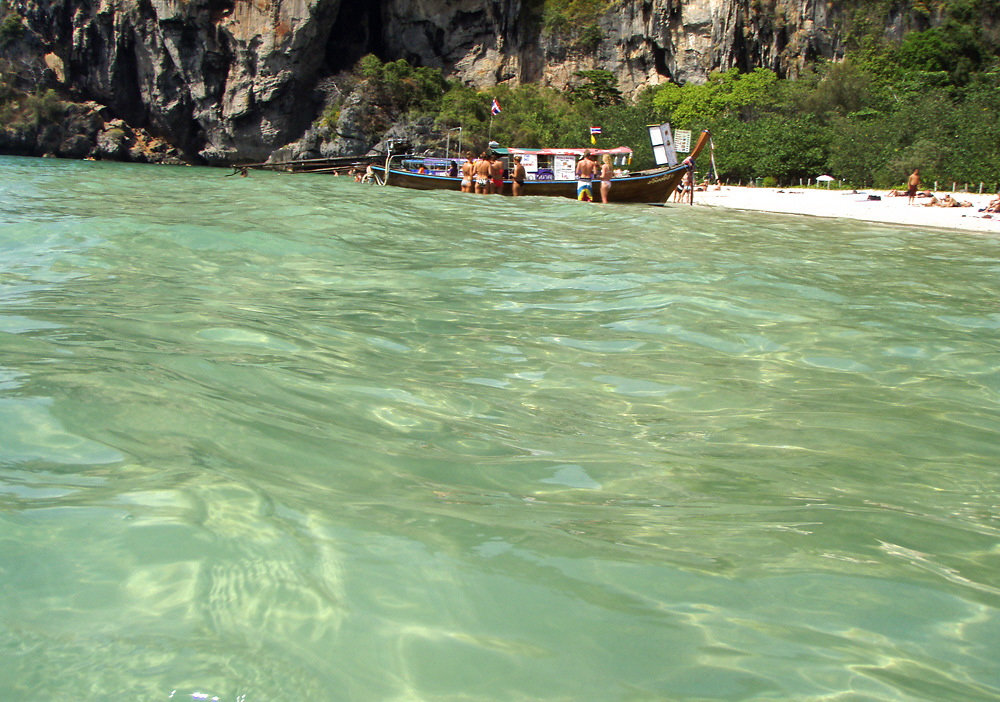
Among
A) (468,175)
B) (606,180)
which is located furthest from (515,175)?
(606,180)

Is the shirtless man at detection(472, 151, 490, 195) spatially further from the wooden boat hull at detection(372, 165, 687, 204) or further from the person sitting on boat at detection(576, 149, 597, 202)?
the person sitting on boat at detection(576, 149, 597, 202)

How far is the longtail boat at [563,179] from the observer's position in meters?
16.3

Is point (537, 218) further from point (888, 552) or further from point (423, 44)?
point (423, 44)

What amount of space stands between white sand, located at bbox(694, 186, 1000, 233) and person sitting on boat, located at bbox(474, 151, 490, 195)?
5.06 metres

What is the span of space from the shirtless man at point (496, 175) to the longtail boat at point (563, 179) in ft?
0.45

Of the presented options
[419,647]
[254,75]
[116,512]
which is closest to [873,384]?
[419,647]

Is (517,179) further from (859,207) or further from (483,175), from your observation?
(859,207)

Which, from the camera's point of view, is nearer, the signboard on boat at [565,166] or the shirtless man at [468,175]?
the shirtless man at [468,175]

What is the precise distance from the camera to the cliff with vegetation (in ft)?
133

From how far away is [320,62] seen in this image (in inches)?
1893

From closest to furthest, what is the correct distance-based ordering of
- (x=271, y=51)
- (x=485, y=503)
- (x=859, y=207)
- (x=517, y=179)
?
(x=485, y=503) → (x=859, y=207) → (x=517, y=179) → (x=271, y=51)

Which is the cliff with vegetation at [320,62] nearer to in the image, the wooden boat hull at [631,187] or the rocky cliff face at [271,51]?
the rocky cliff face at [271,51]

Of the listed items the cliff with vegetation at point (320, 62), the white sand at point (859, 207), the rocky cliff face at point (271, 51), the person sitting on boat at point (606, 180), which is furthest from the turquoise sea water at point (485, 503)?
the rocky cliff face at point (271, 51)

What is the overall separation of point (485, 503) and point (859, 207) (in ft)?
57.3
